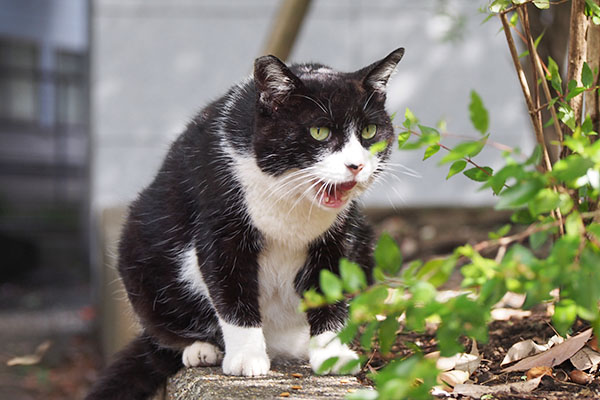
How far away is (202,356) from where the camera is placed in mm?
2031

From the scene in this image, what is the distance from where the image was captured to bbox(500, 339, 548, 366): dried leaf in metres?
1.85

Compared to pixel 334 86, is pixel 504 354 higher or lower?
lower

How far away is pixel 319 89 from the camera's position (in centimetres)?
183

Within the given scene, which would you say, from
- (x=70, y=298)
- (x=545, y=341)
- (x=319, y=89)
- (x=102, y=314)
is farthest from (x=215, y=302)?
(x=70, y=298)

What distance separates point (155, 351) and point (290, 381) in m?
0.63

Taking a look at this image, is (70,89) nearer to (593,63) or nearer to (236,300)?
(236,300)

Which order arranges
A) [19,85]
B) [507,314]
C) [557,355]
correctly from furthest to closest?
[19,85] < [507,314] < [557,355]

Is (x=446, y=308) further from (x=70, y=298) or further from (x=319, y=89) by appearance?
(x=70, y=298)

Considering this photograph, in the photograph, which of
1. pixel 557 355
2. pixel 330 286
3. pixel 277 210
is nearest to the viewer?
pixel 330 286

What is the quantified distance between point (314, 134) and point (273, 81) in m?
0.17

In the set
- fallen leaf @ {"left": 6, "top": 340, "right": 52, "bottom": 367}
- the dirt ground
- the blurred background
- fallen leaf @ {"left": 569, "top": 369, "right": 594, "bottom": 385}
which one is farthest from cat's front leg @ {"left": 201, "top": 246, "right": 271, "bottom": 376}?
the blurred background

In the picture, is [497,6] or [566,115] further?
[566,115]

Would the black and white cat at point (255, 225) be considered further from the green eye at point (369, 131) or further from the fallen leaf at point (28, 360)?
the fallen leaf at point (28, 360)

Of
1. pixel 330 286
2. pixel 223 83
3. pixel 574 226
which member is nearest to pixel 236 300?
pixel 330 286
